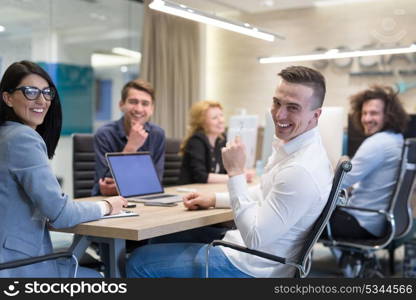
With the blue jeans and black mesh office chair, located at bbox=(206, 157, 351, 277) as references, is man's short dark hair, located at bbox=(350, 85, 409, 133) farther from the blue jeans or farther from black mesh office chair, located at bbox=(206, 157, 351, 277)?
the blue jeans

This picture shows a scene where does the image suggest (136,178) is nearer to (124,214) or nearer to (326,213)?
(124,214)

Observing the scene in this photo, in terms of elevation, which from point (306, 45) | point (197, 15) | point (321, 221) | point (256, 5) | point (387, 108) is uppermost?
point (256, 5)

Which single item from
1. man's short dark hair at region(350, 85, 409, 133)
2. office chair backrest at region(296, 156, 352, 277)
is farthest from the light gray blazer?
man's short dark hair at region(350, 85, 409, 133)

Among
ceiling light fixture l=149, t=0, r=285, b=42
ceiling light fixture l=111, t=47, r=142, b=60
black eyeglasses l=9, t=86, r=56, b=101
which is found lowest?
black eyeglasses l=9, t=86, r=56, b=101

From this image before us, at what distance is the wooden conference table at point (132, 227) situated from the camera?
193 centimetres

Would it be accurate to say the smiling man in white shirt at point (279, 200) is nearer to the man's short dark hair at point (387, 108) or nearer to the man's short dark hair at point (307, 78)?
the man's short dark hair at point (307, 78)

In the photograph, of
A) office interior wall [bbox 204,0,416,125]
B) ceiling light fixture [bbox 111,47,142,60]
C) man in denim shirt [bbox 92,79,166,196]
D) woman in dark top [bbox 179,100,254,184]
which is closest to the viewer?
man in denim shirt [bbox 92,79,166,196]

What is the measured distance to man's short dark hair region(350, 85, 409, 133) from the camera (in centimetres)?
362

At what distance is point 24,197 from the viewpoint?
1876 millimetres

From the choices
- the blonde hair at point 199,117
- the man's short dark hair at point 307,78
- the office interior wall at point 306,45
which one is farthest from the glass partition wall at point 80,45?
the man's short dark hair at point 307,78

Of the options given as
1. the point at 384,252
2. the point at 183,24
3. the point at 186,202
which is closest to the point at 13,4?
the point at 183,24

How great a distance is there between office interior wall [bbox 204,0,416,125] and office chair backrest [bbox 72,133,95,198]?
306 cm

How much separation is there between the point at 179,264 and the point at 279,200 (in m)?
0.53

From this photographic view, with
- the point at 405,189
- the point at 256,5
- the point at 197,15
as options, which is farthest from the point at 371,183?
the point at 256,5
